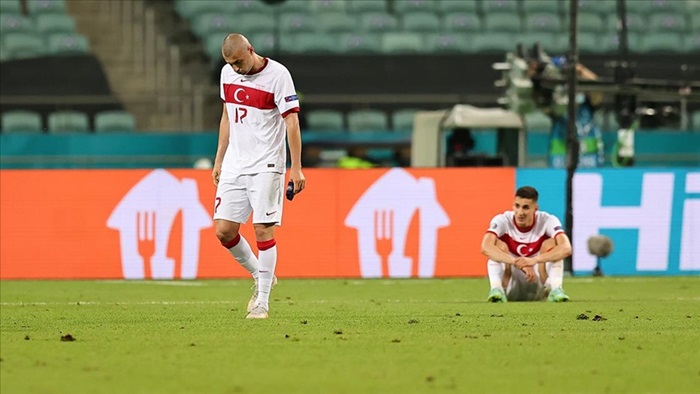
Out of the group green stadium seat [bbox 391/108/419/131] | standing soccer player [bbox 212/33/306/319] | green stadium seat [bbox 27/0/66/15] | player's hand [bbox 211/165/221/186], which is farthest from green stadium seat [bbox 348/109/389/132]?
standing soccer player [bbox 212/33/306/319]

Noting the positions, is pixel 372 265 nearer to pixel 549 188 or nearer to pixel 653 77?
pixel 549 188

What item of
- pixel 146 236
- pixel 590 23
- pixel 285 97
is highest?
pixel 590 23

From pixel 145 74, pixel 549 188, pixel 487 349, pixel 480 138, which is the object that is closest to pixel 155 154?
pixel 145 74


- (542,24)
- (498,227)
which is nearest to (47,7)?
(542,24)

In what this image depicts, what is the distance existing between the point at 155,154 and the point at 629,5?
33.8 ft

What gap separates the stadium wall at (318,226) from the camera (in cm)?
1836

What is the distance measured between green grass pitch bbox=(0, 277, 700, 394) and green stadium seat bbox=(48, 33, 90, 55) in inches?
522

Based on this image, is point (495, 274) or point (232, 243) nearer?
point (232, 243)

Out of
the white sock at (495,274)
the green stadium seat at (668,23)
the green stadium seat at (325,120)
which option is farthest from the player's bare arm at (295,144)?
the green stadium seat at (668,23)

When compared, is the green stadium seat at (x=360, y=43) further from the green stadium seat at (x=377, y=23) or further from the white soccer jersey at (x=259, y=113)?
the white soccer jersey at (x=259, y=113)

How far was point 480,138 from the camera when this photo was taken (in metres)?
24.7

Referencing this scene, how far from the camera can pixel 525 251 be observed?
42.5 ft

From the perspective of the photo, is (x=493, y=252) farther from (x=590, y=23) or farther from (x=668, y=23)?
(x=668, y=23)

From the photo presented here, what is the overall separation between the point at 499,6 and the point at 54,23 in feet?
27.6
